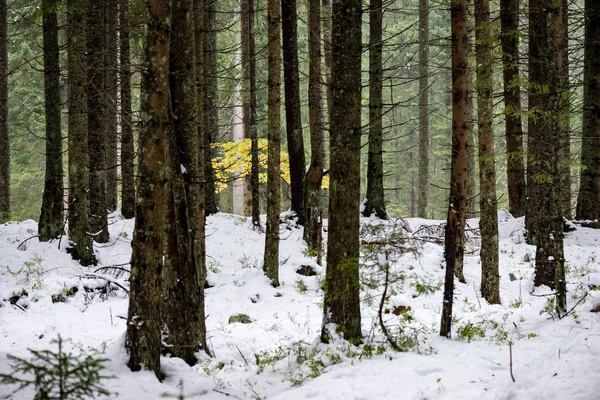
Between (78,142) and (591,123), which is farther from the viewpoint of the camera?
(591,123)

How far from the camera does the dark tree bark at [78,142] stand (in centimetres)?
Result: 1066

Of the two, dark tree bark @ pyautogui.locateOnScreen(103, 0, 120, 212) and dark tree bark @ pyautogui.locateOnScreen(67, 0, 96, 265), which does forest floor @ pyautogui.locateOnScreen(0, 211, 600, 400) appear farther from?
dark tree bark @ pyautogui.locateOnScreen(103, 0, 120, 212)

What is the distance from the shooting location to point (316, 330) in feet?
27.4

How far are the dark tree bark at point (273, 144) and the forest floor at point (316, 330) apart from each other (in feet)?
2.01

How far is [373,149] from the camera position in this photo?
14945mm

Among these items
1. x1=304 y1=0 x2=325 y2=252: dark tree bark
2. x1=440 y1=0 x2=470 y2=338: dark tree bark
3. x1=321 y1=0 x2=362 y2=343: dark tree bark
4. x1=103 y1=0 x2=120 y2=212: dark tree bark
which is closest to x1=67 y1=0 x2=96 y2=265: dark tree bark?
x1=103 y1=0 x2=120 y2=212: dark tree bark

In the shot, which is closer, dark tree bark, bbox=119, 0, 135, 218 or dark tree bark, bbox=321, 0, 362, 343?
dark tree bark, bbox=321, 0, 362, 343

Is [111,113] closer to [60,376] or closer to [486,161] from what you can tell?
[486,161]

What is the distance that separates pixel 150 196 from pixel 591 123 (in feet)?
43.6

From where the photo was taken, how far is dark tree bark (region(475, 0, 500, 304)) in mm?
9141

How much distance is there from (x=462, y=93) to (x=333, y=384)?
620cm

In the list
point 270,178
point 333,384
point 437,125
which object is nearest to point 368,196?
point 270,178

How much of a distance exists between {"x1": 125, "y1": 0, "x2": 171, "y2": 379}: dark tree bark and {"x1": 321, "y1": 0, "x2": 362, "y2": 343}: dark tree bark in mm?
2210

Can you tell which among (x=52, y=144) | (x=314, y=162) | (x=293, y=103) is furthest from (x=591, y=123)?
(x=52, y=144)
